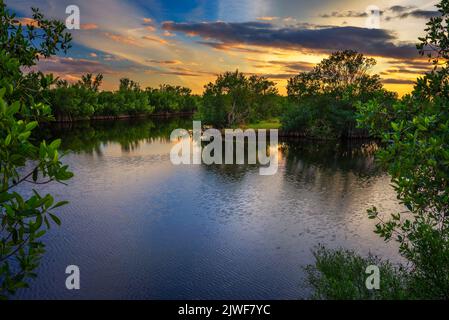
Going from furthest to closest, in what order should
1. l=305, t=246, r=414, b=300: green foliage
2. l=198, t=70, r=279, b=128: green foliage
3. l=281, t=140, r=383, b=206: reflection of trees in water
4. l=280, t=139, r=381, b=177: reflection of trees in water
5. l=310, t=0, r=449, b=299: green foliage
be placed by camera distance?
l=198, t=70, r=279, b=128: green foliage < l=280, t=139, r=381, b=177: reflection of trees in water < l=281, t=140, r=383, b=206: reflection of trees in water < l=305, t=246, r=414, b=300: green foliage < l=310, t=0, r=449, b=299: green foliage

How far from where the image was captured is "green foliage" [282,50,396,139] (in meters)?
91.8

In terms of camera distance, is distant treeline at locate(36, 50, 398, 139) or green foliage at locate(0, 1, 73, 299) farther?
distant treeline at locate(36, 50, 398, 139)

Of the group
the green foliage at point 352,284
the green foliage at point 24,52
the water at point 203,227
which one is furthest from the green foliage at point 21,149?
the water at point 203,227

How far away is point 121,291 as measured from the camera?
886 inches

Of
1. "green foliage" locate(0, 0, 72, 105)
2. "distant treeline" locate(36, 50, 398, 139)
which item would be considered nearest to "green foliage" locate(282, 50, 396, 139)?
"distant treeline" locate(36, 50, 398, 139)

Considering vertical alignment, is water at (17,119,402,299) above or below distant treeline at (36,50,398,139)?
below

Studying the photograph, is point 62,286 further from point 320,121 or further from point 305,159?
point 320,121

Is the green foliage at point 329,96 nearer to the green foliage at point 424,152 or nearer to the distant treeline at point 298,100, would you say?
the distant treeline at point 298,100

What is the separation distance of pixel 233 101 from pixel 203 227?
8242 centimetres

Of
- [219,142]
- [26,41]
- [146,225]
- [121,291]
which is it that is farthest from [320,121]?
[26,41]

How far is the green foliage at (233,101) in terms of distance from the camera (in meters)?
111

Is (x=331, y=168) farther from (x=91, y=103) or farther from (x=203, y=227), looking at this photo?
(x=91, y=103)

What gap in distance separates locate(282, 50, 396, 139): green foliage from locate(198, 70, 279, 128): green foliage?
635 inches

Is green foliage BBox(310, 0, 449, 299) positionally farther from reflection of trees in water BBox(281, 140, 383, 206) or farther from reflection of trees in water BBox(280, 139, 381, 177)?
reflection of trees in water BBox(280, 139, 381, 177)
